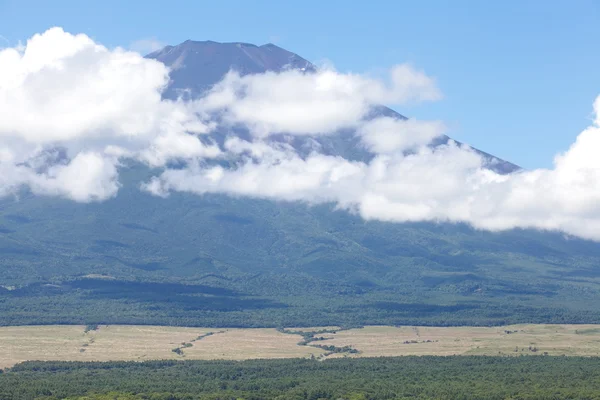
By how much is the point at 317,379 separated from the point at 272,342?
4130 cm

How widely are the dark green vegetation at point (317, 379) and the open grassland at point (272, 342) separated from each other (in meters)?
9.08

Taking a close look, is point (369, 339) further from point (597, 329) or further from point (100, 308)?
point (100, 308)

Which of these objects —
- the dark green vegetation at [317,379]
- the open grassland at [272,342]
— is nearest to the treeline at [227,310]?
the open grassland at [272,342]

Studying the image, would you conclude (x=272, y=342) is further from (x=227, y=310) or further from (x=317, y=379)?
(x=227, y=310)

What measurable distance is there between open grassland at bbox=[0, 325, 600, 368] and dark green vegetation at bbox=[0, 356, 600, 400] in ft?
29.8

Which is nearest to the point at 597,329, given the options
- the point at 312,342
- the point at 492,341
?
the point at 492,341

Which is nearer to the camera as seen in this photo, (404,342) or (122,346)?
(122,346)

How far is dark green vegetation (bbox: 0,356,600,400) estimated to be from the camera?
79.2m

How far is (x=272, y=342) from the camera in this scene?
13188cm

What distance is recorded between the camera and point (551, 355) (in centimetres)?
11325

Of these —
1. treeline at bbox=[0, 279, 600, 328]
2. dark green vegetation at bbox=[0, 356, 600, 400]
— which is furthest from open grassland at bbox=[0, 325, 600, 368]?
dark green vegetation at bbox=[0, 356, 600, 400]

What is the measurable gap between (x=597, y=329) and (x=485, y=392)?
3052 inches

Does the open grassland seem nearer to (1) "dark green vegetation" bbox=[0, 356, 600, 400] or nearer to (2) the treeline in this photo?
(2) the treeline

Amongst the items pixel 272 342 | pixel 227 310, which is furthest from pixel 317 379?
pixel 227 310
